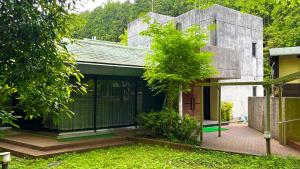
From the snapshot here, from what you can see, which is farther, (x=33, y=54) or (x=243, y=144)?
(x=243, y=144)

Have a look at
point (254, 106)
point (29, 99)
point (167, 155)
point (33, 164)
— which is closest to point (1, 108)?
point (29, 99)

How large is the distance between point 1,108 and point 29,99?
279mm

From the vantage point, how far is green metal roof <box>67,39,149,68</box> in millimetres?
10445

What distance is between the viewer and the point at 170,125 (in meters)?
10.3

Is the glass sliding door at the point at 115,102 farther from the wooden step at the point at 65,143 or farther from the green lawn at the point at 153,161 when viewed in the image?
the green lawn at the point at 153,161

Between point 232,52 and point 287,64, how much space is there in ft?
9.36

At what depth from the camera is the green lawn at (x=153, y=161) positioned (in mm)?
7043

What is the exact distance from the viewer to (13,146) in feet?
29.8

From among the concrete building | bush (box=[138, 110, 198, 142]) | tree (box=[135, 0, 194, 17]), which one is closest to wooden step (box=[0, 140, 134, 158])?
bush (box=[138, 110, 198, 142])

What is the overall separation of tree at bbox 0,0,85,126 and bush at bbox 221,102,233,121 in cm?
1419

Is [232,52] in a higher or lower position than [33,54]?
higher

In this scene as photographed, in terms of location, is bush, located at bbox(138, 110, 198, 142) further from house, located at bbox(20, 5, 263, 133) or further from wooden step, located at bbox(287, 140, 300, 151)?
wooden step, located at bbox(287, 140, 300, 151)

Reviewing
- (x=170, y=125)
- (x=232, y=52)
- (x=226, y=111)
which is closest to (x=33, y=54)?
(x=170, y=125)

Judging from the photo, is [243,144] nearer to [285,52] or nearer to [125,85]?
[125,85]
